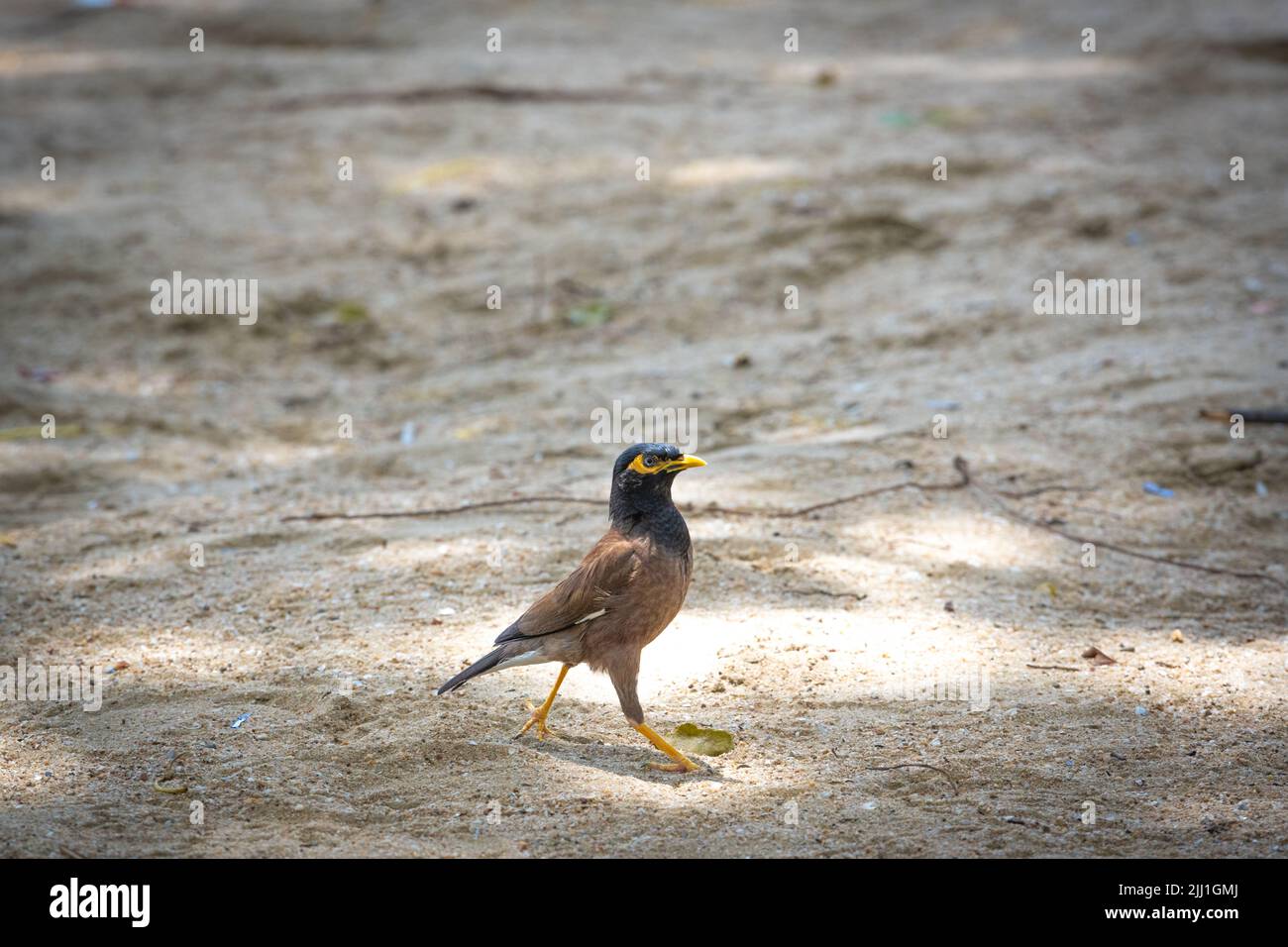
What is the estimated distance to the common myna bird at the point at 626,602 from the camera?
149 inches

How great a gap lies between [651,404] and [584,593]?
3385 mm

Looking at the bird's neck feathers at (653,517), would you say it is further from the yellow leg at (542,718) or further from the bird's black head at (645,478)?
the yellow leg at (542,718)

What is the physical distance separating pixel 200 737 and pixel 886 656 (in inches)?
95.3

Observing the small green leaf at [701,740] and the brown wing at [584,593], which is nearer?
the brown wing at [584,593]

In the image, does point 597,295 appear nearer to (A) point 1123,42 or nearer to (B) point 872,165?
(B) point 872,165

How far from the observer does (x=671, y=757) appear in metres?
3.83

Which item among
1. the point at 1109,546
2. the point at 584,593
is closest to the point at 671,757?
the point at 584,593

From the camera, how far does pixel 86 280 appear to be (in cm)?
877

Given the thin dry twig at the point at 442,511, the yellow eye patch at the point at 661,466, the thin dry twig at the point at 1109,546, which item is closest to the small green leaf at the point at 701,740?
the yellow eye patch at the point at 661,466

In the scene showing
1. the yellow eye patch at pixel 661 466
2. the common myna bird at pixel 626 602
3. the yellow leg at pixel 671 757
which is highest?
the yellow eye patch at pixel 661 466

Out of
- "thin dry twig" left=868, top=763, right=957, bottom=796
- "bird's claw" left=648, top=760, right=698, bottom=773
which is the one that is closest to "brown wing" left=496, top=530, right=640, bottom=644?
"bird's claw" left=648, top=760, right=698, bottom=773

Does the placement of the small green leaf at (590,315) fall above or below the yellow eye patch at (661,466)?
above

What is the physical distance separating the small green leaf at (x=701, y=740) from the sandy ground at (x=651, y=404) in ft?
0.32

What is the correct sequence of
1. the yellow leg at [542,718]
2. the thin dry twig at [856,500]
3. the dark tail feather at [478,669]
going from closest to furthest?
the dark tail feather at [478,669], the yellow leg at [542,718], the thin dry twig at [856,500]
